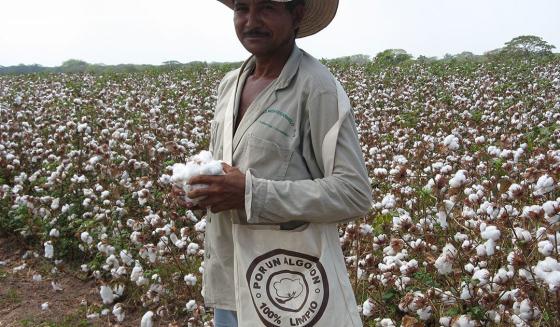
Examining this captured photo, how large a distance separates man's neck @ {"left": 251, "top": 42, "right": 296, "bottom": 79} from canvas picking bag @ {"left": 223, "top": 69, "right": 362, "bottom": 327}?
0.23 m

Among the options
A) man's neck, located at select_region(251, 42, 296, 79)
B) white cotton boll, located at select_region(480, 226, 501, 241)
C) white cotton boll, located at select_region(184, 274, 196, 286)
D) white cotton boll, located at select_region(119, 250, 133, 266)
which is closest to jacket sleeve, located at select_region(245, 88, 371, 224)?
man's neck, located at select_region(251, 42, 296, 79)

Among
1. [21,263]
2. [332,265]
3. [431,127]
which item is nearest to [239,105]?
[332,265]

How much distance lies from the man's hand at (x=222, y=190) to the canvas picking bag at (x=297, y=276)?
0.42 feet

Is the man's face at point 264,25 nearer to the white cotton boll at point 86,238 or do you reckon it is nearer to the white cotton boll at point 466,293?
the white cotton boll at point 466,293

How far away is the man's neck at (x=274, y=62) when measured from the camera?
173 centimetres

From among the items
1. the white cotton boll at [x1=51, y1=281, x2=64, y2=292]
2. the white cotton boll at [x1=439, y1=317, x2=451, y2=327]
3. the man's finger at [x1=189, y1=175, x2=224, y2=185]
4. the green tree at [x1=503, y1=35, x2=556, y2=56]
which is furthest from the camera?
the green tree at [x1=503, y1=35, x2=556, y2=56]

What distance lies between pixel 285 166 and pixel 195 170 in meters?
0.26

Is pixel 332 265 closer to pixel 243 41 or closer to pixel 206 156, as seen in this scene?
pixel 206 156

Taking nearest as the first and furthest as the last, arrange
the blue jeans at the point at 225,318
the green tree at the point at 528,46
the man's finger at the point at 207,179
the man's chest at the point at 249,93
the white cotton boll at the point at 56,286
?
the man's finger at the point at 207,179
the man's chest at the point at 249,93
the blue jeans at the point at 225,318
the white cotton boll at the point at 56,286
the green tree at the point at 528,46

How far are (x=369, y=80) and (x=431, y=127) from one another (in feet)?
18.7

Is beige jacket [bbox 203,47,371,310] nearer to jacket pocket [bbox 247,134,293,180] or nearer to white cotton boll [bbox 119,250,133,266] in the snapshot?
jacket pocket [bbox 247,134,293,180]

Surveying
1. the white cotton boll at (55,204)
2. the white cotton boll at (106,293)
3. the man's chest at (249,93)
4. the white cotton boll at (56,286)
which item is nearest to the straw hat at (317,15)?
the man's chest at (249,93)

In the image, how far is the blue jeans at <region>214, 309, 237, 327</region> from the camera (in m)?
1.87

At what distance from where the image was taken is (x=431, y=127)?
24.3ft
